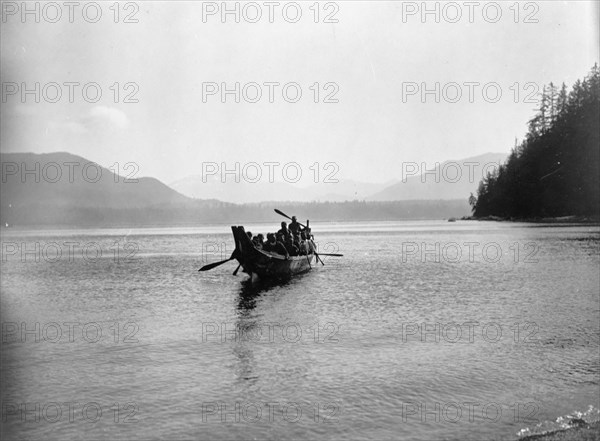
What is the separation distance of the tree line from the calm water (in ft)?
235

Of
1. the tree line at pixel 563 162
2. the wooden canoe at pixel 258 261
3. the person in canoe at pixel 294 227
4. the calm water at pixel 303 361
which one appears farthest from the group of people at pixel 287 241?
the tree line at pixel 563 162

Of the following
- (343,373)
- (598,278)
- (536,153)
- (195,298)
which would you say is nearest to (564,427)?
(343,373)

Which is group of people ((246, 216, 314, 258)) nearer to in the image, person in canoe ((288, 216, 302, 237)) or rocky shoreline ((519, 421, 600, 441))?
person in canoe ((288, 216, 302, 237))

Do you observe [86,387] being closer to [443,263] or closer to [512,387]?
[512,387]

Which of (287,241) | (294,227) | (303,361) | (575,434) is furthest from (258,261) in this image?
(575,434)

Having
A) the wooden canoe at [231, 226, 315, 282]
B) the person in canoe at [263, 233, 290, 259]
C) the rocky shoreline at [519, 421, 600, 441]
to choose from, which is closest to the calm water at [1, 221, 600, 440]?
the rocky shoreline at [519, 421, 600, 441]

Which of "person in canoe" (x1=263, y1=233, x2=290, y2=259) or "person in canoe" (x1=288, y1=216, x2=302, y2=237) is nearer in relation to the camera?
"person in canoe" (x1=263, y1=233, x2=290, y2=259)

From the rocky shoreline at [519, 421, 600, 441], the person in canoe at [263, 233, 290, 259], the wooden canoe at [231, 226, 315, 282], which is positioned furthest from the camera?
the person in canoe at [263, 233, 290, 259]

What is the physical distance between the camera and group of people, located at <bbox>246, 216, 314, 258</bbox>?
3394 cm

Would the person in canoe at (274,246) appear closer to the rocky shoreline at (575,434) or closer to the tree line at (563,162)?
the rocky shoreline at (575,434)

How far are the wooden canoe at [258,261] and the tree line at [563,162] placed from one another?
2948 inches

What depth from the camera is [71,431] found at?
35.8 ft

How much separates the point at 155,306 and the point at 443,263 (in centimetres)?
2821

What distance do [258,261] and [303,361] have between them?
54.2 ft
